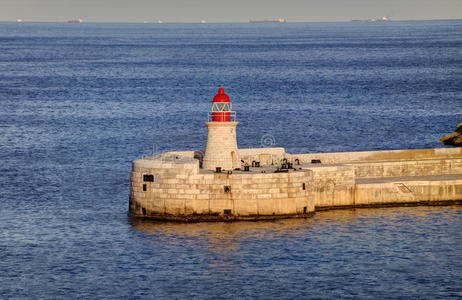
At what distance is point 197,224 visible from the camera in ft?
121

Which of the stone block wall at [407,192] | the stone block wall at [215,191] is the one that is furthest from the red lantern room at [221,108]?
the stone block wall at [407,192]

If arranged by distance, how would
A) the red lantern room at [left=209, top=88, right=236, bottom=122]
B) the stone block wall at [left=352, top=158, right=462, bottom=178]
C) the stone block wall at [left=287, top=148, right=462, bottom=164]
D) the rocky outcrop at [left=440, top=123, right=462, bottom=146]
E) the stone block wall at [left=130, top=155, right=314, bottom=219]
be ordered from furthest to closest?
the rocky outcrop at [left=440, top=123, right=462, bottom=146] < the stone block wall at [left=287, top=148, right=462, bottom=164] < the stone block wall at [left=352, top=158, right=462, bottom=178] < the red lantern room at [left=209, top=88, right=236, bottom=122] < the stone block wall at [left=130, top=155, right=314, bottom=219]

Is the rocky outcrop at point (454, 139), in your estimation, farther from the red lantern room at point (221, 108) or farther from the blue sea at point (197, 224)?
the red lantern room at point (221, 108)

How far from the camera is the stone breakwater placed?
1432 inches

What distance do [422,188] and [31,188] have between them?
21.1 m

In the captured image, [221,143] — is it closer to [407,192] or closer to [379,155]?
[407,192]

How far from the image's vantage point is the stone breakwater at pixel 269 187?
36.4 m

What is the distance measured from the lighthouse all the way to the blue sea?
10.5 ft

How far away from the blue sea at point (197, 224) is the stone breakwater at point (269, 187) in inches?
26.6

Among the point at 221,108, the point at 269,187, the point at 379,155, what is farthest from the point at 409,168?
the point at 221,108

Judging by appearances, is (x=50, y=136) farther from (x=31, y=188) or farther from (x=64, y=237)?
(x=64, y=237)

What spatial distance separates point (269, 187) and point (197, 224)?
348cm

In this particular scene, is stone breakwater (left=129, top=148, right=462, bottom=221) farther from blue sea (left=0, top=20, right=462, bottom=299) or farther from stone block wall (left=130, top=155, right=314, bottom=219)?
blue sea (left=0, top=20, right=462, bottom=299)

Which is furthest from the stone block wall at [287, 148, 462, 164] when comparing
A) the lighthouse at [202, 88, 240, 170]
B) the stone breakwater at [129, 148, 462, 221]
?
the lighthouse at [202, 88, 240, 170]
